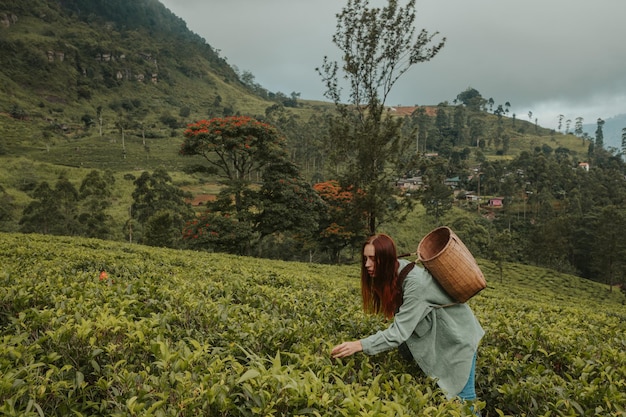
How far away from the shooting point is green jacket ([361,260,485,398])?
98.0 inches

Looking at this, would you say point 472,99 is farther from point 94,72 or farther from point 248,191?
point 248,191

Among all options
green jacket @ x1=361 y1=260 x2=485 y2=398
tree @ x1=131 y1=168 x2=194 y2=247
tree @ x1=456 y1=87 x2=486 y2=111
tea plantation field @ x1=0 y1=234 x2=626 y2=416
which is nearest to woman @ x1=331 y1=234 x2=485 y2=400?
green jacket @ x1=361 y1=260 x2=485 y2=398

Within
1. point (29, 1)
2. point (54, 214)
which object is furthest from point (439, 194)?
point (29, 1)

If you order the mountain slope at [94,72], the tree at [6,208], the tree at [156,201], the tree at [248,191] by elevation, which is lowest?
the tree at [6,208]

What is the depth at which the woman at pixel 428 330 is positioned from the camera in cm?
241

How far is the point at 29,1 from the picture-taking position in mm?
117312

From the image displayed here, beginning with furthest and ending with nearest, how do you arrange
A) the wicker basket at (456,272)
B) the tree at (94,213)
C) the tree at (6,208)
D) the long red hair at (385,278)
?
1. the tree at (6,208)
2. the tree at (94,213)
3. the long red hair at (385,278)
4. the wicker basket at (456,272)

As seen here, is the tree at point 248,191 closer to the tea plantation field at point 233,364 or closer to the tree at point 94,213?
the tea plantation field at point 233,364

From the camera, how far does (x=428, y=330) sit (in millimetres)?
2576

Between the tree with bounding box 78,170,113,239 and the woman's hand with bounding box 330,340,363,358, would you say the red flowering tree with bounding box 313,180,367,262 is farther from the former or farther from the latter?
A: the woman's hand with bounding box 330,340,363,358

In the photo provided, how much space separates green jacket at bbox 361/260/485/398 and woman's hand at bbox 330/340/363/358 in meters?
0.22

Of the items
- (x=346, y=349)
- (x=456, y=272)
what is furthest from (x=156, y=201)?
(x=456, y=272)

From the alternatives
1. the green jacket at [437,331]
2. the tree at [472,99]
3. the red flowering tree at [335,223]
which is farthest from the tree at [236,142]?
the tree at [472,99]

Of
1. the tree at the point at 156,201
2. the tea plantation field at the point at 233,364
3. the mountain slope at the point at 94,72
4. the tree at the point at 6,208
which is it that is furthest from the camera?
the mountain slope at the point at 94,72
